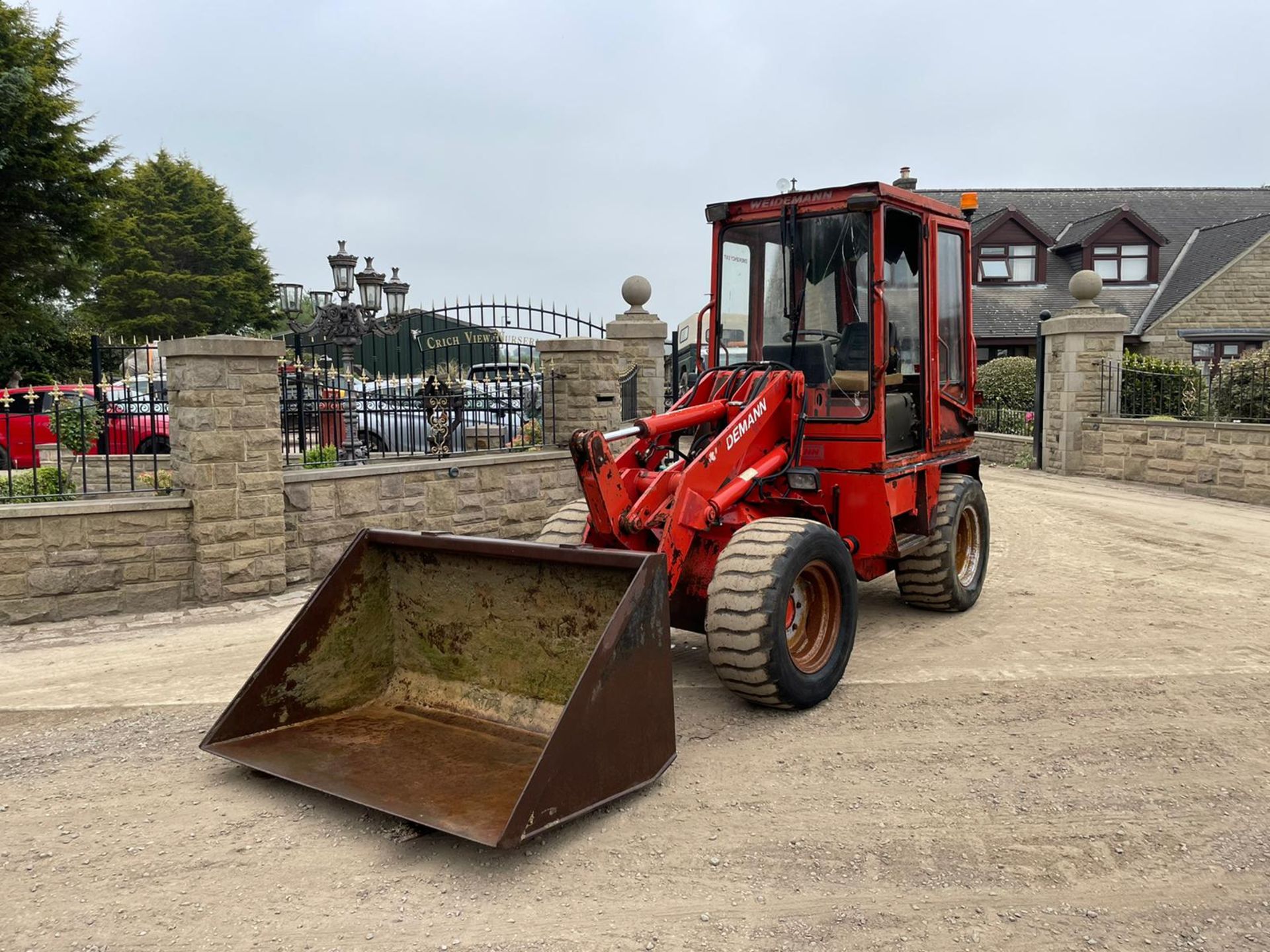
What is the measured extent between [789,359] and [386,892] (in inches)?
153

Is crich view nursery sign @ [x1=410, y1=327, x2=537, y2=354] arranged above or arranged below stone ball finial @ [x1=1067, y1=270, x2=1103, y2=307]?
below

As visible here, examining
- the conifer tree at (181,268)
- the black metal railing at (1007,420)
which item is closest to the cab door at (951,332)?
the black metal railing at (1007,420)

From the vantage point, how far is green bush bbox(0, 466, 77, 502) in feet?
23.4

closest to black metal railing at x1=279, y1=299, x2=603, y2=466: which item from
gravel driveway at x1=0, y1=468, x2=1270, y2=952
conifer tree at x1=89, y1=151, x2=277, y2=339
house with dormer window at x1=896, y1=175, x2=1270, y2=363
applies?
gravel driveway at x1=0, y1=468, x2=1270, y2=952

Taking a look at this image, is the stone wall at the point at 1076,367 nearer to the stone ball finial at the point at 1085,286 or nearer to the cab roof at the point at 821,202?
the stone ball finial at the point at 1085,286

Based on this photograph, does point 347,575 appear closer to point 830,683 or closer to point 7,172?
point 830,683

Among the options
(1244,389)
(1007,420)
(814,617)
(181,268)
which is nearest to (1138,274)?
(1007,420)

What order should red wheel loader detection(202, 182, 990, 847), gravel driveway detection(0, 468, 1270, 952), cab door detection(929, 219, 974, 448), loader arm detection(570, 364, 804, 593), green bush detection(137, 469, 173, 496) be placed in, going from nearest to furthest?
gravel driveway detection(0, 468, 1270, 952)
red wheel loader detection(202, 182, 990, 847)
loader arm detection(570, 364, 804, 593)
cab door detection(929, 219, 974, 448)
green bush detection(137, 469, 173, 496)

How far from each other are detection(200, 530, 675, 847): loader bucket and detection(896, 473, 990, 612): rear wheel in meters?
3.14

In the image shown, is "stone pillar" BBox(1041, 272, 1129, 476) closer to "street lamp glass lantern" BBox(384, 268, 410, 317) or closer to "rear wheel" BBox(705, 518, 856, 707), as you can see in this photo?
"street lamp glass lantern" BBox(384, 268, 410, 317)

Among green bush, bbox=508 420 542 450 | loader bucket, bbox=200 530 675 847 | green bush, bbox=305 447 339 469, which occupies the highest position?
green bush, bbox=508 420 542 450

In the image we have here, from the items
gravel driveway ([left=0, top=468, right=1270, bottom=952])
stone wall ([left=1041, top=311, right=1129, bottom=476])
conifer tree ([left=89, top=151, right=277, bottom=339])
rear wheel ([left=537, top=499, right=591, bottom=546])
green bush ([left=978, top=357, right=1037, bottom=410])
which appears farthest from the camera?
conifer tree ([left=89, top=151, right=277, bottom=339])

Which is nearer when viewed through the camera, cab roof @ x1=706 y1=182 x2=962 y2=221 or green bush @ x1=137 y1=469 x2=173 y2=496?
cab roof @ x1=706 y1=182 x2=962 y2=221

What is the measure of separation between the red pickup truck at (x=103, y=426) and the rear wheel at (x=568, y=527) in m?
3.43
